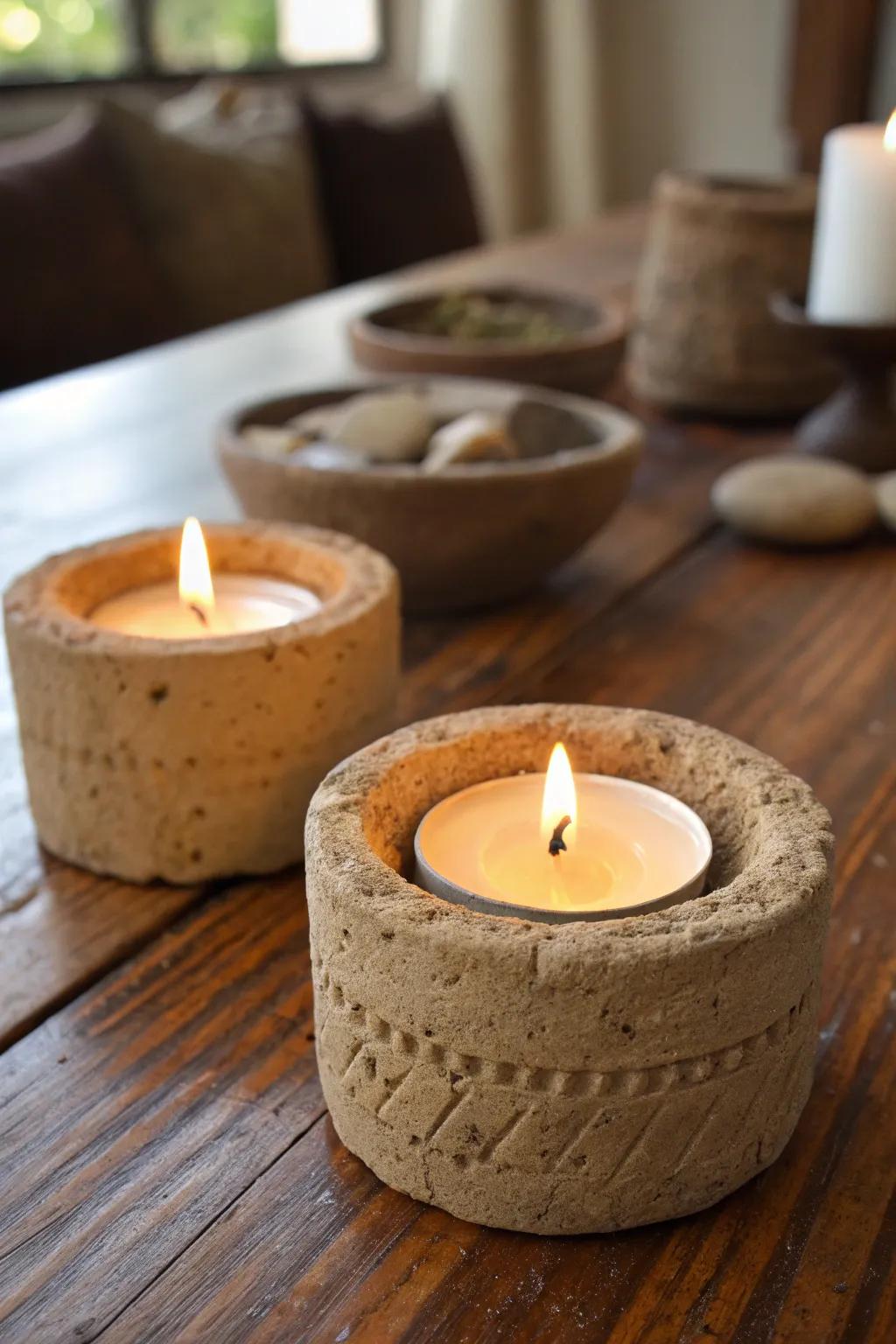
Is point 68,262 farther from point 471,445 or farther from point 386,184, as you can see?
point 471,445

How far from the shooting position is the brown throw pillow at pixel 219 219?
2803mm

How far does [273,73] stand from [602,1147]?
13.4ft

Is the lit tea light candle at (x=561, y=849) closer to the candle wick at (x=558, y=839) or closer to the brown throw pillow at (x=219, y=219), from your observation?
the candle wick at (x=558, y=839)

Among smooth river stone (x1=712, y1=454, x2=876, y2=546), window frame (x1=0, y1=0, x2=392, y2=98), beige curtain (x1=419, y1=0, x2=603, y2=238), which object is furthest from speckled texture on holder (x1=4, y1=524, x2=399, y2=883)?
beige curtain (x1=419, y1=0, x2=603, y2=238)

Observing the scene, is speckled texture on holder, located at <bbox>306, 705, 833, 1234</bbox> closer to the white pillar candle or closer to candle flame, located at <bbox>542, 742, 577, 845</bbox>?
candle flame, located at <bbox>542, 742, 577, 845</bbox>

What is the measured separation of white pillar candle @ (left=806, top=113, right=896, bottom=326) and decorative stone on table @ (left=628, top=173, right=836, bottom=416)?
13 cm

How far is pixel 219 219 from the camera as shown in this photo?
293cm

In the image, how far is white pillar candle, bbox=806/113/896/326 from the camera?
4.13 ft

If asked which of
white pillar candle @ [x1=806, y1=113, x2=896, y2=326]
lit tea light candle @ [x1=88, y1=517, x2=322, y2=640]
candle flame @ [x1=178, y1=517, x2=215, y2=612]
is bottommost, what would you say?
lit tea light candle @ [x1=88, y1=517, x2=322, y2=640]

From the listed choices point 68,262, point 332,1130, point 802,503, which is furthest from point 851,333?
point 68,262

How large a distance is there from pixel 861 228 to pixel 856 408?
161 mm

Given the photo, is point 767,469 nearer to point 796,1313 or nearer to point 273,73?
point 796,1313

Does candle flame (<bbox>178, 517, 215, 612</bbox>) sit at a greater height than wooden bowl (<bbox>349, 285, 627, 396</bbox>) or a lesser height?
greater

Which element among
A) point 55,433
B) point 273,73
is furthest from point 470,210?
point 55,433
